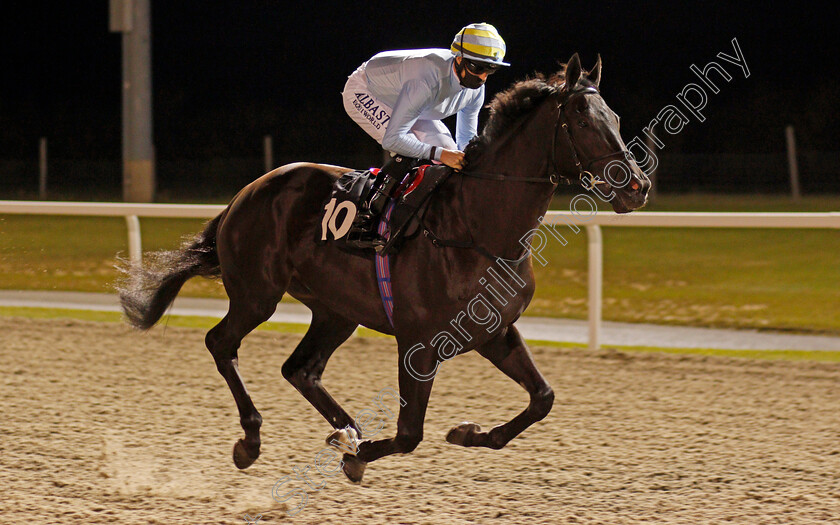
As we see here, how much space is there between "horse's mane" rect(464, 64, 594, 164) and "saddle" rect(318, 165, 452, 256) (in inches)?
6.9

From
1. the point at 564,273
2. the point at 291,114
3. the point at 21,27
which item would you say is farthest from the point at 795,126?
the point at 21,27

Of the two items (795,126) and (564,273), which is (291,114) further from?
(564,273)

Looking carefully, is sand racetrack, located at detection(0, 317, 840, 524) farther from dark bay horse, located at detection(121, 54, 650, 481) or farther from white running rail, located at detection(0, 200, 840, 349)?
white running rail, located at detection(0, 200, 840, 349)

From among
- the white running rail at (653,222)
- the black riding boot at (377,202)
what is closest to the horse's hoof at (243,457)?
the black riding boot at (377,202)

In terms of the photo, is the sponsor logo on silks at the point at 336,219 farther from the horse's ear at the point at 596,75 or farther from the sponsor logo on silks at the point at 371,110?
the horse's ear at the point at 596,75

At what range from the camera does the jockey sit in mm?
3551

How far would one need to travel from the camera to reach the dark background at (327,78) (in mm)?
16156

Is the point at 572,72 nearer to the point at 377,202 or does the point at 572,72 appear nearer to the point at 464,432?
the point at 377,202

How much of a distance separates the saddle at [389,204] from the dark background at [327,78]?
11.2 meters

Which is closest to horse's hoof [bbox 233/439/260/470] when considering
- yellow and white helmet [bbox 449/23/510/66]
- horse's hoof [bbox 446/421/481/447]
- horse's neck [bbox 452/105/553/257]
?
horse's hoof [bbox 446/421/481/447]

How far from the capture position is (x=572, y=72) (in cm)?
330

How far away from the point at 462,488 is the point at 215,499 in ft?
3.09

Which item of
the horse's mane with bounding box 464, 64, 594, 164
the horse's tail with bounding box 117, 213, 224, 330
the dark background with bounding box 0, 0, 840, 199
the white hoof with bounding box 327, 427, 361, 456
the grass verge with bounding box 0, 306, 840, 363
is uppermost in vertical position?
the dark background with bounding box 0, 0, 840, 199

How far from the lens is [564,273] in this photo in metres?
10.0
